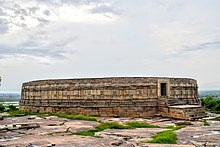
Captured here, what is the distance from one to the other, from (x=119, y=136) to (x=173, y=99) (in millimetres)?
10192

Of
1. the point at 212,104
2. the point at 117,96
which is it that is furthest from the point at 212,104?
the point at 117,96

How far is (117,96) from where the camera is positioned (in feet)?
56.4

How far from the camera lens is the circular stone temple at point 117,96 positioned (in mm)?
16969

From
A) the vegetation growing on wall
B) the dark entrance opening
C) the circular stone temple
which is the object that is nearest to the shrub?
the vegetation growing on wall

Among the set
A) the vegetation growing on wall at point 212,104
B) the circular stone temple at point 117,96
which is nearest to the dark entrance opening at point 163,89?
the circular stone temple at point 117,96

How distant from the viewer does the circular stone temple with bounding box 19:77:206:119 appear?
1697cm

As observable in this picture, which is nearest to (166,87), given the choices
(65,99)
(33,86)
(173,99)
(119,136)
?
(173,99)

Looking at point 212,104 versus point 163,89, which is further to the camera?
point 212,104

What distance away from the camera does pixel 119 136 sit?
7980 millimetres

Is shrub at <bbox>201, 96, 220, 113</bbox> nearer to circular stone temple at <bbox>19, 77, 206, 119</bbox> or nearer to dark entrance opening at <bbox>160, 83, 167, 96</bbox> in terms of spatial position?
circular stone temple at <bbox>19, 77, 206, 119</bbox>

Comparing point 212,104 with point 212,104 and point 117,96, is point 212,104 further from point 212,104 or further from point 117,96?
point 117,96

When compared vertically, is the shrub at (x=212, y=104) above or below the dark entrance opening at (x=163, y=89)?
below

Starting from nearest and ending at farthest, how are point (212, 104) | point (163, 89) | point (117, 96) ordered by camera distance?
point (117, 96) → point (163, 89) → point (212, 104)

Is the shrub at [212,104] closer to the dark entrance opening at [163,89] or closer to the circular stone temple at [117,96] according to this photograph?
the circular stone temple at [117,96]
